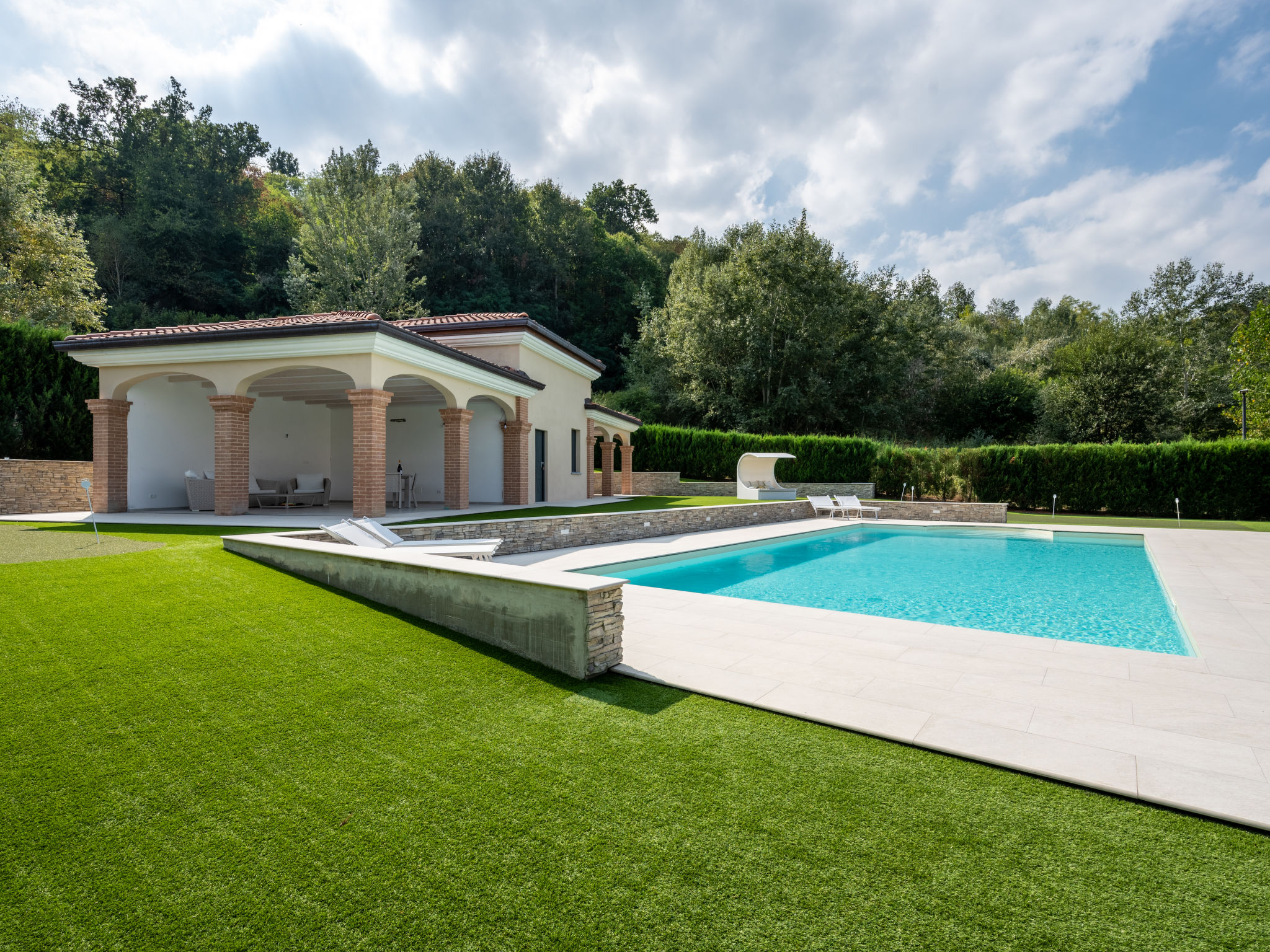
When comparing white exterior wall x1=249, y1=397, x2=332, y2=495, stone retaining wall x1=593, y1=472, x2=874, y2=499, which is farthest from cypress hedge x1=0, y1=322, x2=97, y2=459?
stone retaining wall x1=593, y1=472, x2=874, y2=499

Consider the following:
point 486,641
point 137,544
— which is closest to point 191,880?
point 486,641

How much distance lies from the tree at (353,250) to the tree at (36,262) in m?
9.29

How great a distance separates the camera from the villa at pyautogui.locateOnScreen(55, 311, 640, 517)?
11.7m

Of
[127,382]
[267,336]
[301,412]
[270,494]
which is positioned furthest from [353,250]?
[267,336]

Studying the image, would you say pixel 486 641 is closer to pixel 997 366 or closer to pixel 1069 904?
pixel 1069 904

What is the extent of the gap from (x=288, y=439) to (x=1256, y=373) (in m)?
41.6

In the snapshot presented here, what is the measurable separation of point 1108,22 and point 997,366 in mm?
33888

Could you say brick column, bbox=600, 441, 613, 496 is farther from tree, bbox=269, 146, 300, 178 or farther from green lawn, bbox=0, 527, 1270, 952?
tree, bbox=269, 146, 300, 178

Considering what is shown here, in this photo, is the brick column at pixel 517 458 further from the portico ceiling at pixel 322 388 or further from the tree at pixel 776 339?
the tree at pixel 776 339

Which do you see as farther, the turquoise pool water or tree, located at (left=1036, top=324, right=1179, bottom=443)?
tree, located at (left=1036, top=324, right=1179, bottom=443)

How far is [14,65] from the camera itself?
64.1ft

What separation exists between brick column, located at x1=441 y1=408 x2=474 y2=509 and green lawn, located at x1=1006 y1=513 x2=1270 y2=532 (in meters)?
17.5

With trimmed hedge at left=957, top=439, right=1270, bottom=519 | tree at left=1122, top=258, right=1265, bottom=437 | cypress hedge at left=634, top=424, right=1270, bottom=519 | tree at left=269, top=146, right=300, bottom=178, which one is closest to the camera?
trimmed hedge at left=957, top=439, right=1270, bottom=519

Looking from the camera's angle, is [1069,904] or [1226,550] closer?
[1069,904]
